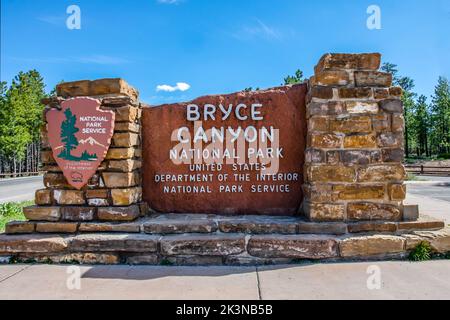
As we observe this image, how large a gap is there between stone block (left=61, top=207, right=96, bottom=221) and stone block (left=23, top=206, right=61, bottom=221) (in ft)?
0.25

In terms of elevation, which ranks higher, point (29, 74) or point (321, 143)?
point (29, 74)

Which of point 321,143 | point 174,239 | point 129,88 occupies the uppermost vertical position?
point 129,88

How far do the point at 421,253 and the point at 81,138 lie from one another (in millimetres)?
3962

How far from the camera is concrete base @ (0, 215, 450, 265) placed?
371 centimetres

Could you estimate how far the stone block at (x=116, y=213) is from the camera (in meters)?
4.06

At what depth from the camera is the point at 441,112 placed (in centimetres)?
4662

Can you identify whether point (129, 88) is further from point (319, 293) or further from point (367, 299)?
point (367, 299)

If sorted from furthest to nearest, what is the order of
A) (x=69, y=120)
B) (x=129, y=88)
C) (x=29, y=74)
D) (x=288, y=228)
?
(x=29, y=74) → (x=129, y=88) → (x=69, y=120) → (x=288, y=228)

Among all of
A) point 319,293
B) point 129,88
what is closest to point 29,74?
point 129,88

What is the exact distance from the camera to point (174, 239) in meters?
3.78

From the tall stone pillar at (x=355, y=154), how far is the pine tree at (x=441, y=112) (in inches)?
1906

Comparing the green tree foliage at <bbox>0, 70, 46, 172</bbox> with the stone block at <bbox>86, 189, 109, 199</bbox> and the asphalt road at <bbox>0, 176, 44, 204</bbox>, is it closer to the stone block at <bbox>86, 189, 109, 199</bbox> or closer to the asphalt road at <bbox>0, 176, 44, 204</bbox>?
the asphalt road at <bbox>0, 176, 44, 204</bbox>

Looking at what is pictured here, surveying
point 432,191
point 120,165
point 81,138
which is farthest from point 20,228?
point 432,191

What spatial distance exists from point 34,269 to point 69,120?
168 centimetres
